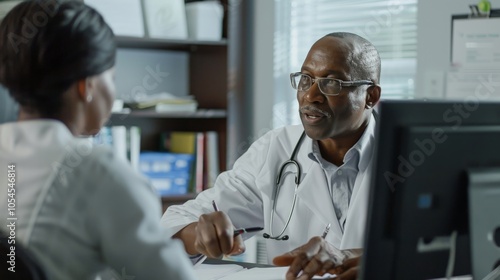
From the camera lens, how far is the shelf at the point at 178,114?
3.35 m

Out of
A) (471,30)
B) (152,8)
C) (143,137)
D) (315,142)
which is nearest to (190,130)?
(143,137)

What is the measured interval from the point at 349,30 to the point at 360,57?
1454 mm

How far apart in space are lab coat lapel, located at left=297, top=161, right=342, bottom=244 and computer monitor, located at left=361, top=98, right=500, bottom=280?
2.26 ft

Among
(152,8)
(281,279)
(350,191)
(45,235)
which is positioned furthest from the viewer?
(152,8)

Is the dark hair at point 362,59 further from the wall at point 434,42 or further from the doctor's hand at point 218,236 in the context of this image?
the wall at point 434,42

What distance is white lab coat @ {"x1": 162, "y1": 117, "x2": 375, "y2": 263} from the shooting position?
74.9 inches

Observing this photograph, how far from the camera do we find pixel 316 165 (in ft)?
6.66

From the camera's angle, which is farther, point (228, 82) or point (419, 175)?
point (228, 82)

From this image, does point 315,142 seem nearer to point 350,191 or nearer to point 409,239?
point 350,191

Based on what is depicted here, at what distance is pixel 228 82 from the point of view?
3570 millimetres

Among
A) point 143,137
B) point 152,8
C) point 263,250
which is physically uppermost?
point 152,8

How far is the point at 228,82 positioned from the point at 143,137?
510 millimetres

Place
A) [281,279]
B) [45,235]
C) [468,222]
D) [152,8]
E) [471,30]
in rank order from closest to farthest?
1. [45,235]
2. [468,222]
3. [281,279]
4. [471,30]
5. [152,8]

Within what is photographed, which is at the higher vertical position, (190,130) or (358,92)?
(358,92)
